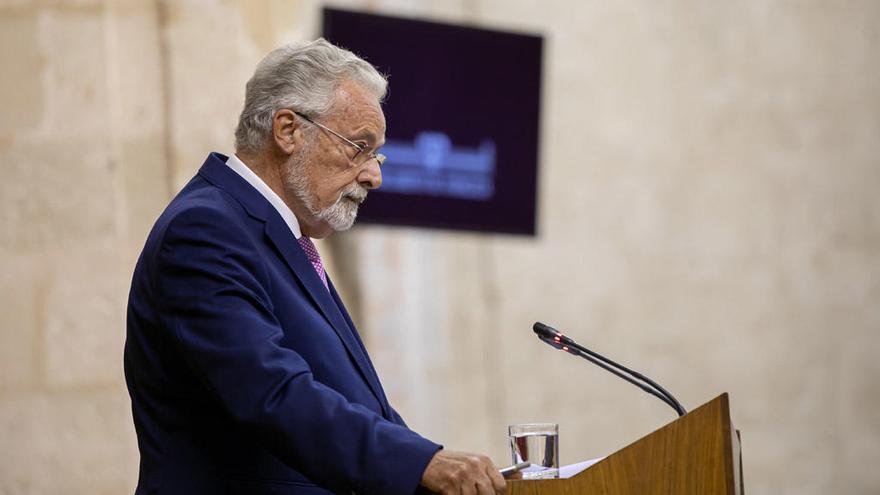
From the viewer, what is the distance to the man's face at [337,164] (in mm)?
2811

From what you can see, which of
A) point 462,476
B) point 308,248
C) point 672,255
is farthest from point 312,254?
point 672,255

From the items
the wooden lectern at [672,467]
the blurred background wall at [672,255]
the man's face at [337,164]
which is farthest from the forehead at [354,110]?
the blurred background wall at [672,255]

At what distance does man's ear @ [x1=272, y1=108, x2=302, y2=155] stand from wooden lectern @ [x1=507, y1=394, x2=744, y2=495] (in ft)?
3.07

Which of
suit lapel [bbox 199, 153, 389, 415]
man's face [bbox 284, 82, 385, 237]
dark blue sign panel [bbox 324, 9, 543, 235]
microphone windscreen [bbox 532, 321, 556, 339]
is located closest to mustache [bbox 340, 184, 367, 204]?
man's face [bbox 284, 82, 385, 237]

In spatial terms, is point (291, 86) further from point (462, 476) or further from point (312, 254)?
point (462, 476)

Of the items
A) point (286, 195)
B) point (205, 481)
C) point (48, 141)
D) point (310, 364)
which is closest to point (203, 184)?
point (286, 195)

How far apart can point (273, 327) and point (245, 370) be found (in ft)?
0.36

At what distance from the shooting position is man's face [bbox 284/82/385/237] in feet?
9.22

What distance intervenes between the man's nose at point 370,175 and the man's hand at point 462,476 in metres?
0.81

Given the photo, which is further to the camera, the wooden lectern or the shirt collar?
the shirt collar

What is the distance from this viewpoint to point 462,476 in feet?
7.29

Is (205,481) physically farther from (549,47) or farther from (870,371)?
(870,371)

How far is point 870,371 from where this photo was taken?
814 centimetres

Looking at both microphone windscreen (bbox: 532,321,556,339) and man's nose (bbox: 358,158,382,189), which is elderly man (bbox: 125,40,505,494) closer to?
man's nose (bbox: 358,158,382,189)
